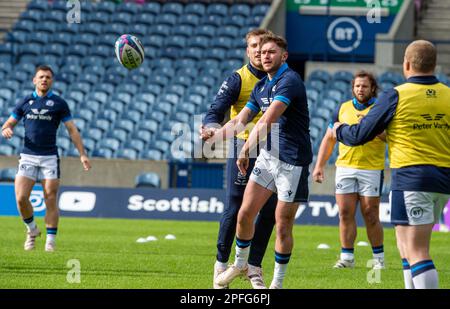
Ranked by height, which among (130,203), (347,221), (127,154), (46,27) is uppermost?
(46,27)

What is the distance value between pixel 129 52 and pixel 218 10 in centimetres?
2075

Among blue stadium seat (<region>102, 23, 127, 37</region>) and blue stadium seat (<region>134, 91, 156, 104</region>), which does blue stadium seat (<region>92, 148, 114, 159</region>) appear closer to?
blue stadium seat (<region>134, 91, 156, 104</region>)

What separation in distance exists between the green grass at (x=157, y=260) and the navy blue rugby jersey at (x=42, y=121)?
142 centimetres

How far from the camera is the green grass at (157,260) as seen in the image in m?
11.0

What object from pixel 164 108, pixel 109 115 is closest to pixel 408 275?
pixel 164 108

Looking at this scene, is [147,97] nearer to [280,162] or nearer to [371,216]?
[371,216]

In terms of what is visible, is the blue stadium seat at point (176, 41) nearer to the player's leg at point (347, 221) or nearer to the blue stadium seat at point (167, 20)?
the blue stadium seat at point (167, 20)

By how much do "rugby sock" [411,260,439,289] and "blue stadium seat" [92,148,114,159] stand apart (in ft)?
61.8

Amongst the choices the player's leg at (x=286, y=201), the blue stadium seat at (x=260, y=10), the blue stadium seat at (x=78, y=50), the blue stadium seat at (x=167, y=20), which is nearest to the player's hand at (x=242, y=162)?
the player's leg at (x=286, y=201)

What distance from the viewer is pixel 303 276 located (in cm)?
1193

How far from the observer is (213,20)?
3284cm
